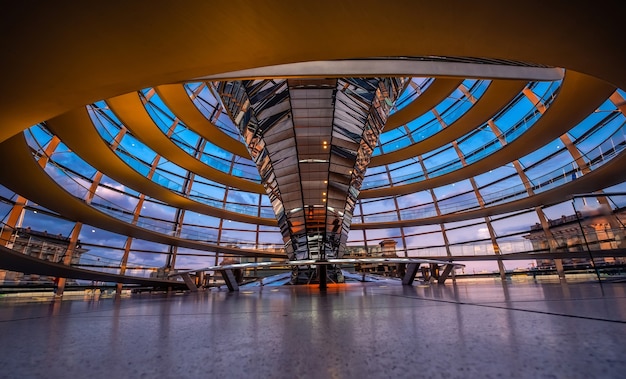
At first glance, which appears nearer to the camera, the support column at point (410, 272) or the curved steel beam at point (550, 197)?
the support column at point (410, 272)

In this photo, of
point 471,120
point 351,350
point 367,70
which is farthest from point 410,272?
point 471,120

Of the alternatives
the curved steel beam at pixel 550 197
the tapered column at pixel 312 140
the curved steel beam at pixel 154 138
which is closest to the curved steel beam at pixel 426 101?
the tapered column at pixel 312 140

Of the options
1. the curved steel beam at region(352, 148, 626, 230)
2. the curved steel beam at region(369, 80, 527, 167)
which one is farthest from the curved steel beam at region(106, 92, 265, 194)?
the curved steel beam at region(352, 148, 626, 230)

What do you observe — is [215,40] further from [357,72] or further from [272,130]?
[272,130]

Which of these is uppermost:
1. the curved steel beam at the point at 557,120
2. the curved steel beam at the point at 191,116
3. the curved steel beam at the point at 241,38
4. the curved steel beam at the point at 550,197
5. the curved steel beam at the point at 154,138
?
the curved steel beam at the point at 191,116

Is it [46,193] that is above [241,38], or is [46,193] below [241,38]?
above

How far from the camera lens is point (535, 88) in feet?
71.9

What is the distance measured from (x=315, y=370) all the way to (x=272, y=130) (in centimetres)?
1341

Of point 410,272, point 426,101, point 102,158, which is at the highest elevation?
point 426,101

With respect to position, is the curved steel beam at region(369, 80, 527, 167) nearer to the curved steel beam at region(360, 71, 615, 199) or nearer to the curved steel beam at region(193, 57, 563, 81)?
the curved steel beam at region(360, 71, 615, 199)

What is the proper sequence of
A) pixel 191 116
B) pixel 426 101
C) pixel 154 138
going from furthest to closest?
pixel 426 101 → pixel 191 116 → pixel 154 138

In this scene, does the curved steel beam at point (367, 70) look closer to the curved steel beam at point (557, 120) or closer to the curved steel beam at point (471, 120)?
the curved steel beam at point (557, 120)

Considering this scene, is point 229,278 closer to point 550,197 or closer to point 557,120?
point 557,120

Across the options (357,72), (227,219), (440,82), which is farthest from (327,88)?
(227,219)
